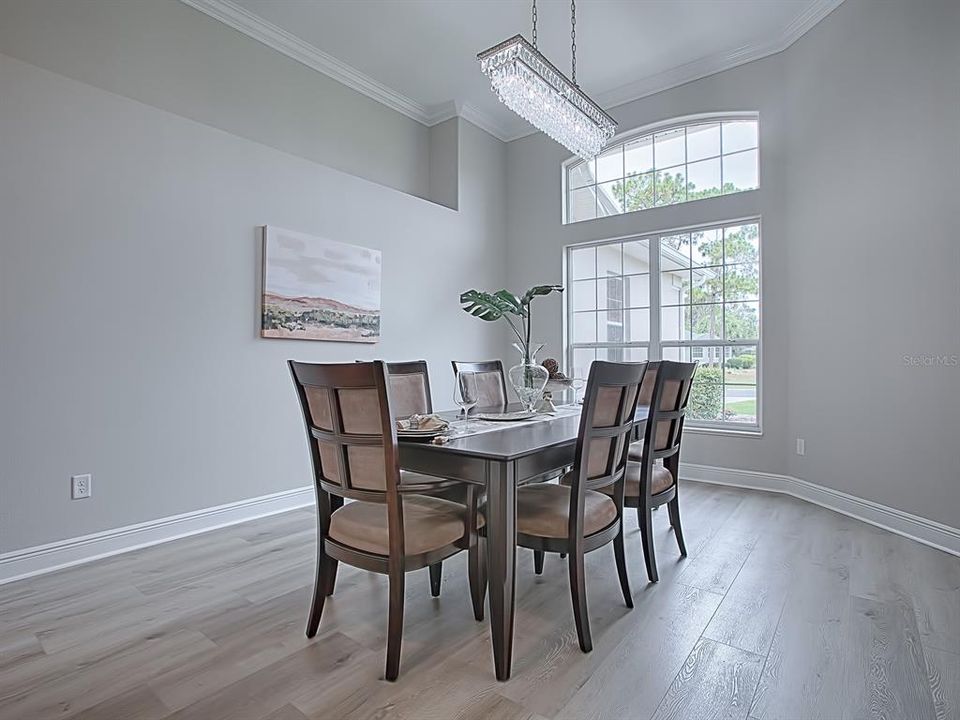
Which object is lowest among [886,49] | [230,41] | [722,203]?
[722,203]

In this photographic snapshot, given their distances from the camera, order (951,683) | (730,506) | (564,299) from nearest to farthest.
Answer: (951,683)
(730,506)
(564,299)

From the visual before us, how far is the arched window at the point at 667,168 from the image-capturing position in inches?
178

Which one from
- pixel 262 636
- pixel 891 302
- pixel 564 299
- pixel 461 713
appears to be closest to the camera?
pixel 461 713

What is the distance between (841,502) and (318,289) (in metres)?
3.89

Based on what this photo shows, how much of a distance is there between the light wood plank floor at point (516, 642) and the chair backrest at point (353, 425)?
0.61 m

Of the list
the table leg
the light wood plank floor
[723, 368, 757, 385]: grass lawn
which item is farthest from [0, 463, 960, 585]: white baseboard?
the table leg

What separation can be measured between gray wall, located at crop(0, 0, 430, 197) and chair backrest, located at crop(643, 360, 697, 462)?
3.38 m

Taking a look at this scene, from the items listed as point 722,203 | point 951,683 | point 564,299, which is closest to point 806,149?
point 722,203

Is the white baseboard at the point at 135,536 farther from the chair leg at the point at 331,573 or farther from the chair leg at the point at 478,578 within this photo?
the chair leg at the point at 478,578

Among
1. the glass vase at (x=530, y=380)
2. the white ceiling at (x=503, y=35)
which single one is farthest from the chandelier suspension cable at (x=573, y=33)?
the glass vase at (x=530, y=380)

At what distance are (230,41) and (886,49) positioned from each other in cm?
430

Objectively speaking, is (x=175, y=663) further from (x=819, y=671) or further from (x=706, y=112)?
(x=706, y=112)

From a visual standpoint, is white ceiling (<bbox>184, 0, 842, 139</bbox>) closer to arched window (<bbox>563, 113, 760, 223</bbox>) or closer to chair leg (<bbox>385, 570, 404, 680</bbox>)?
arched window (<bbox>563, 113, 760, 223</bbox>)

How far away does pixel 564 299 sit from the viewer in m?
5.52
